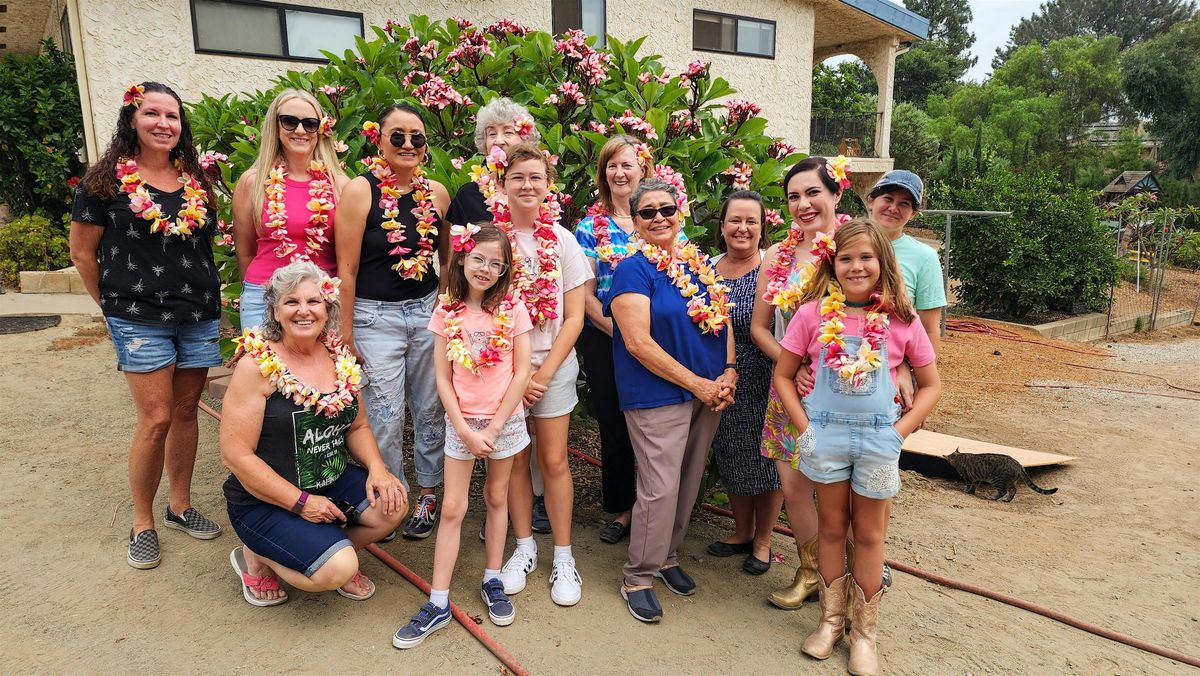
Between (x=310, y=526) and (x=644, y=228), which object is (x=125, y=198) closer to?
(x=310, y=526)

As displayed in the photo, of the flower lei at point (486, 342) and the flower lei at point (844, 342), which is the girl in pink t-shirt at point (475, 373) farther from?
the flower lei at point (844, 342)

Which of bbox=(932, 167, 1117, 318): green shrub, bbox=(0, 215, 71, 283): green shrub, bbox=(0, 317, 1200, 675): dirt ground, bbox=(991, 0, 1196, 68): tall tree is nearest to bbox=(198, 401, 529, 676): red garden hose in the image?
bbox=(0, 317, 1200, 675): dirt ground

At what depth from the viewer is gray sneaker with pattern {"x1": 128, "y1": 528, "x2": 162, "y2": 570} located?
3.44 metres

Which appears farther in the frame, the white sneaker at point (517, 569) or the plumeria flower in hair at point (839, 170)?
the white sneaker at point (517, 569)

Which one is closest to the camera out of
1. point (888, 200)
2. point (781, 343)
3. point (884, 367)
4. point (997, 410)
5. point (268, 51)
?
point (884, 367)

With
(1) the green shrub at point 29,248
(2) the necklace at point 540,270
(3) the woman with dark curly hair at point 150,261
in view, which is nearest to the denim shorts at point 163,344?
(3) the woman with dark curly hair at point 150,261

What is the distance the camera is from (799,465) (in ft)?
9.71

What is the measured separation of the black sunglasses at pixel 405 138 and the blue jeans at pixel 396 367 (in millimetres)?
685

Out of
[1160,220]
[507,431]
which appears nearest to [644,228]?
[507,431]

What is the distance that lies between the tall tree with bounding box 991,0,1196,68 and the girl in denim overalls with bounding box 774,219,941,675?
7100 centimetres

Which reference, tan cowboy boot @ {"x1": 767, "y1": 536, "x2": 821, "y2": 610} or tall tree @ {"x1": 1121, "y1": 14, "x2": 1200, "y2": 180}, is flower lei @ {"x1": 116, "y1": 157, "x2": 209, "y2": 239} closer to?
tan cowboy boot @ {"x1": 767, "y1": 536, "x2": 821, "y2": 610}

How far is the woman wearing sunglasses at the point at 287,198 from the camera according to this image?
316 centimetres

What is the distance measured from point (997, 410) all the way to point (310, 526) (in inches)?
287

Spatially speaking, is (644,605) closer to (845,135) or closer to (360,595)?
(360,595)
